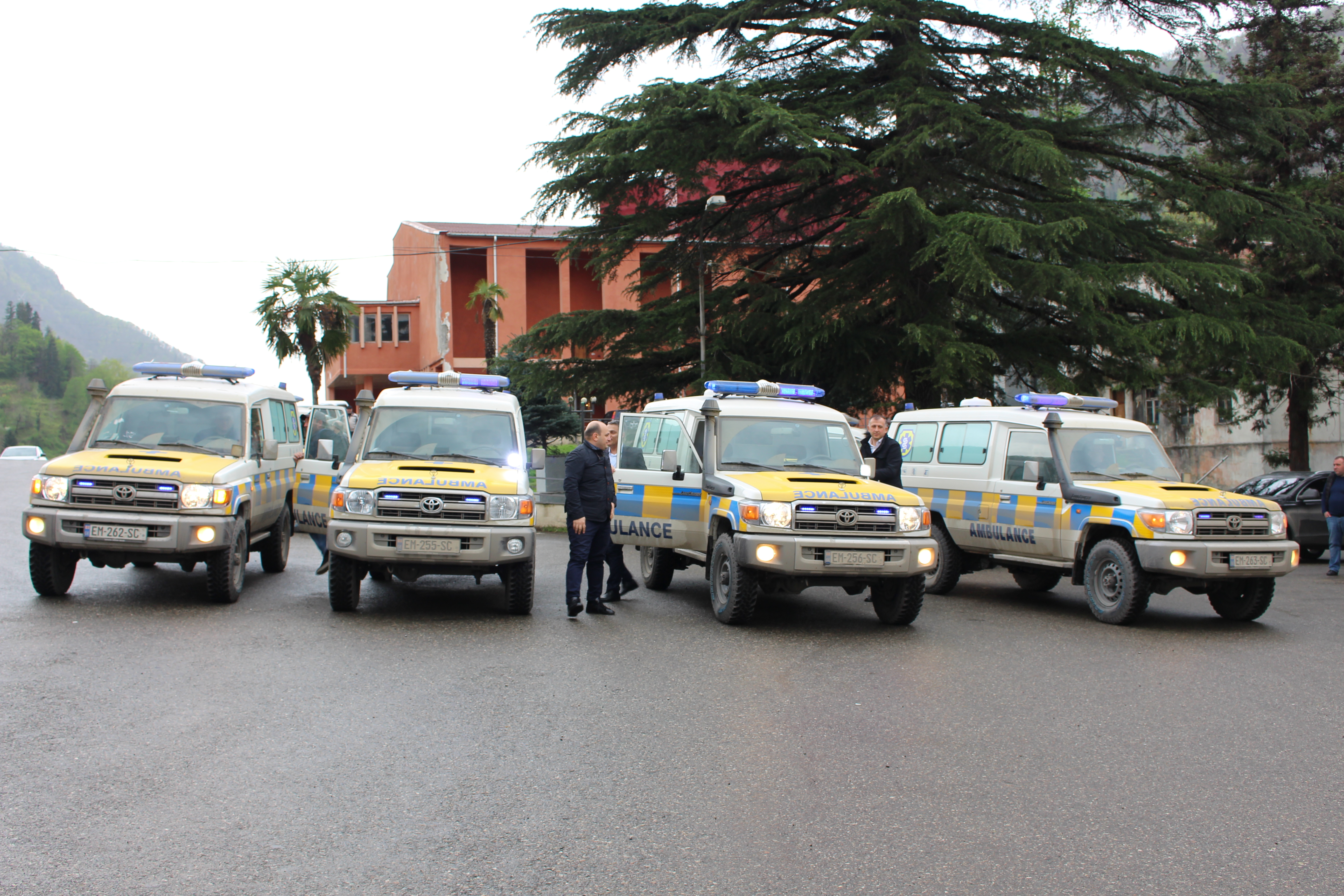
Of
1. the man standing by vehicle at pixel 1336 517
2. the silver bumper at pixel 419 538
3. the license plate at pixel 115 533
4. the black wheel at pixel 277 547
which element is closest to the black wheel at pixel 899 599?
the silver bumper at pixel 419 538

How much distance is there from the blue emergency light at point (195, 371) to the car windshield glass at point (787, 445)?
5591mm

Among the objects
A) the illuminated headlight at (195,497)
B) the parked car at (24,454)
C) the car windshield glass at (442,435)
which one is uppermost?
the car windshield glass at (442,435)

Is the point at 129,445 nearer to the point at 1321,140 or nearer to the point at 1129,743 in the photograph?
the point at 1129,743

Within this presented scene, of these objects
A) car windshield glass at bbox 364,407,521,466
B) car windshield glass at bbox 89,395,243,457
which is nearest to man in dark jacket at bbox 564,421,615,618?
car windshield glass at bbox 364,407,521,466

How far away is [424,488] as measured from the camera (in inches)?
403

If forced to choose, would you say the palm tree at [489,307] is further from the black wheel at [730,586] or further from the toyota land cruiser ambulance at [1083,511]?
the black wheel at [730,586]

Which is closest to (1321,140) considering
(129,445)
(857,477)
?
(857,477)

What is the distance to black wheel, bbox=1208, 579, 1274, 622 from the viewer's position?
440 inches

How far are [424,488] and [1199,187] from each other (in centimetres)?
1690

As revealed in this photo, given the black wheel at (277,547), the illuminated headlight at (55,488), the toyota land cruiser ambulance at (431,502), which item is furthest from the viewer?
the black wheel at (277,547)

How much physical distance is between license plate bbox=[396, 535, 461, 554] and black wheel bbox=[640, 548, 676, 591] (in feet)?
11.4

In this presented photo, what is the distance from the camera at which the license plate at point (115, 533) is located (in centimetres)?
1027

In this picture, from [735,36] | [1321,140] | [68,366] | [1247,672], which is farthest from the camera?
[68,366]

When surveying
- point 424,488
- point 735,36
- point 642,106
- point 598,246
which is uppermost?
point 735,36
